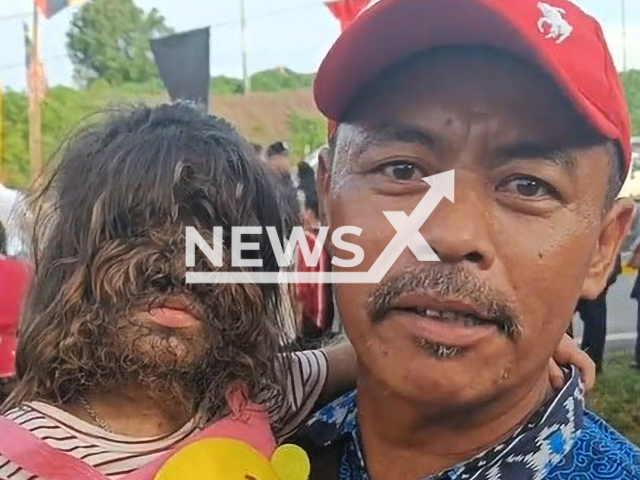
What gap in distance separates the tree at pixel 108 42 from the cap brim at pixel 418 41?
29.2 metres

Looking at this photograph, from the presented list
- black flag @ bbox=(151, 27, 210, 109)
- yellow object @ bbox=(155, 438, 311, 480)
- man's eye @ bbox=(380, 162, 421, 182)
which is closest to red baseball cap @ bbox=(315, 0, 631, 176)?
man's eye @ bbox=(380, 162, 421, 182)

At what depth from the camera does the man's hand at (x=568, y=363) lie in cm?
131

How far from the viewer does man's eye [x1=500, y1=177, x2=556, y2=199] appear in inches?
45.3

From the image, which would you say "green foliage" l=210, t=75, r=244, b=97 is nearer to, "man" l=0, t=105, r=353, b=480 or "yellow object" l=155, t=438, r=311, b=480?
"man" l=0, t=105, r=353, b=480

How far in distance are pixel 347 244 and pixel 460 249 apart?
173 mm

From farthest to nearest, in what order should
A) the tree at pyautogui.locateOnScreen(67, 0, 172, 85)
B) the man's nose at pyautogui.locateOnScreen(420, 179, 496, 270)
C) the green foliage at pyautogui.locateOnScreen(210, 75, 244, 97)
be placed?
the green foliage at pyautogui.locateOnScreen(210, 75, 244, 97) < the tree at pyautogui.locateOnScreen(67, 0, 172, 85) < the man's nose at pyautogui.locateOnScreen(420, 179, 496, 270)

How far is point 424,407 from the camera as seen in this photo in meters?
1.20

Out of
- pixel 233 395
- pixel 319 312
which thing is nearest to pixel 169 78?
pixel 319 312

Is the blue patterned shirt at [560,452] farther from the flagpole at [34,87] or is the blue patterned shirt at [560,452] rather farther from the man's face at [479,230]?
the flagpole at [34,87]

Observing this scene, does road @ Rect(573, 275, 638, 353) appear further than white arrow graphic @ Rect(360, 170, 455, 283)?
Yes

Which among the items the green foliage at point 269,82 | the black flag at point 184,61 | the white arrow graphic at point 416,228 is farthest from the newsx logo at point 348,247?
the green foliage at point 269,82

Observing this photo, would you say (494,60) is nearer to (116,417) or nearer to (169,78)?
(116,417)

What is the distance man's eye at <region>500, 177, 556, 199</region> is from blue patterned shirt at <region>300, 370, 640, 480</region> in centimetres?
26

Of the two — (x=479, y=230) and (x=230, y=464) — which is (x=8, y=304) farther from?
(x=479, y=230)
